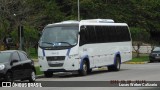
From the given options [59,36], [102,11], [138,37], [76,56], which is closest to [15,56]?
[76,56]

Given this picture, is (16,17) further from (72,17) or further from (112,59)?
(112,59)

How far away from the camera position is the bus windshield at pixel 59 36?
28281 mm

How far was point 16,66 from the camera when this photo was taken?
22.5 meters

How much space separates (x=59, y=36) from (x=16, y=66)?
6405 millimetres

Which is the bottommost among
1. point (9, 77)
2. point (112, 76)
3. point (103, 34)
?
point (112, 76)

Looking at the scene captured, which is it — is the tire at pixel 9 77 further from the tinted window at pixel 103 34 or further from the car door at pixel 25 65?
the tinted window at pixel 103 34

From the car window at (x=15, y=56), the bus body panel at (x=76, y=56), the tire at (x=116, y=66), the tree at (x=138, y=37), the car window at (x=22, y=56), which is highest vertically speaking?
the car window at (x=15, y=56)

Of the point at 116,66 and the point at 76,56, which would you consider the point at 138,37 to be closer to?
the point at 116,66

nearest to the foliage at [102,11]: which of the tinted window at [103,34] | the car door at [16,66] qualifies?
the tinted window at [103,34]

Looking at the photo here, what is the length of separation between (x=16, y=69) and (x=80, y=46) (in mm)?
6734

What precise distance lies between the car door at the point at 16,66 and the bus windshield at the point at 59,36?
533 centimetres

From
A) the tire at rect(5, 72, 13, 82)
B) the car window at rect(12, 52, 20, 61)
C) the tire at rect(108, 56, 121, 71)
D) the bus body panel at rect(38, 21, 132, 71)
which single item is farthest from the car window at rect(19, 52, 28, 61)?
the tire at rect(108, 56, 121, 71)

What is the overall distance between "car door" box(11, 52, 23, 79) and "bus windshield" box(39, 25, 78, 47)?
5333mm

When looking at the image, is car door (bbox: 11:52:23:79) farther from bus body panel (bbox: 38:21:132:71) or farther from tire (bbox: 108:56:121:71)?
tire (bbox: 108:56:121:71)
